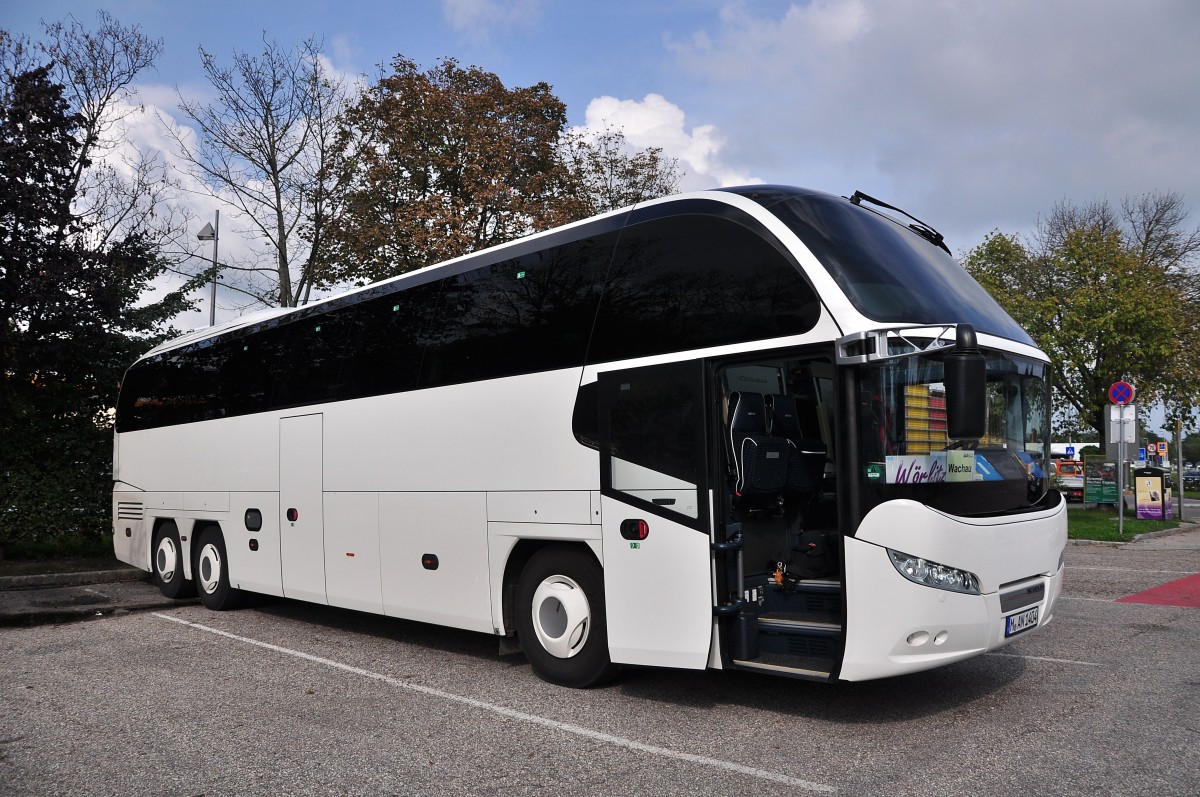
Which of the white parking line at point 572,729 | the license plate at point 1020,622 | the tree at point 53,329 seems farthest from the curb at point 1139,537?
the tree at point 53,329

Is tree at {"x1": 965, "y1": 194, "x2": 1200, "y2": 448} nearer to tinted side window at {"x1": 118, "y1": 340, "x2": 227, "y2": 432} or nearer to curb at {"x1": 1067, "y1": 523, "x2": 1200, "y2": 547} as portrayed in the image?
curb at {"x1": 1067, "y1": 523, "x2": 1200, "y2": 547}

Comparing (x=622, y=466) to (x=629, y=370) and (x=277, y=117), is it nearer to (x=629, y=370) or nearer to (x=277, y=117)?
(x=629, y=370)

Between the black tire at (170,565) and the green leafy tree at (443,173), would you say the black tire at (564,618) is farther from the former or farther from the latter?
the green leafy tree at (443,173)

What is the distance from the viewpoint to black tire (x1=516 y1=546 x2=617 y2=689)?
656 centimetres

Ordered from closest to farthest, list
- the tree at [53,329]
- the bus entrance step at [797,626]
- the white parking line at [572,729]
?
the white parking line at [572,729], the bus entrance step at [797,626], the tree at [53,329]

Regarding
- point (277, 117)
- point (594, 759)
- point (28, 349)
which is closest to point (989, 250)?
point (277, 117)

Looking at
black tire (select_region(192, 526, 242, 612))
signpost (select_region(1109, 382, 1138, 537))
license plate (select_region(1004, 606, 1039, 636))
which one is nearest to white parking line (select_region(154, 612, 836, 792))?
license plate (select_region(1004, 606, 1039, 636))

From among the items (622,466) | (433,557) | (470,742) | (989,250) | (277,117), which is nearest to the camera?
(470,742)

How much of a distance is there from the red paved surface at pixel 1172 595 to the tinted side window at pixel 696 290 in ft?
24.0

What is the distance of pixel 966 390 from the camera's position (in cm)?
502

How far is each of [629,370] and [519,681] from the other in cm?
262

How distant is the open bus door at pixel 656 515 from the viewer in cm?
589

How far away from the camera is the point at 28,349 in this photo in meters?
14.9

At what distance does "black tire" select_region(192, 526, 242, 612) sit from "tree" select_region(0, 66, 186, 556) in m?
5.63
